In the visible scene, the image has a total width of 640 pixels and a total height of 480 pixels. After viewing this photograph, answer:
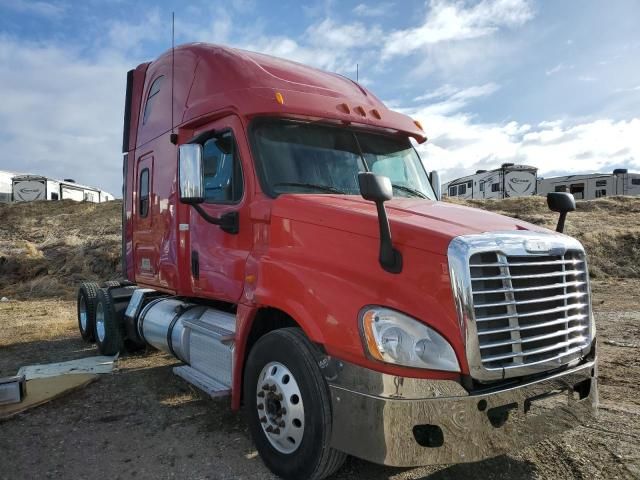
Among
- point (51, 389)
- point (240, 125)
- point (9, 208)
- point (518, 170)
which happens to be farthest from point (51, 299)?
point (518, 170)

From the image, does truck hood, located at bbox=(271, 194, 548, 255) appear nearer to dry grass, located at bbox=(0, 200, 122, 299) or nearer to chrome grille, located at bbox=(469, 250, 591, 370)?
chrome grille, located at bbox=(469, 250, 591, 370)

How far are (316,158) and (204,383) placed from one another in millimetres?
2068

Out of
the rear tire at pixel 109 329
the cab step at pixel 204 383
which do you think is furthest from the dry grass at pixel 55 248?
the cab step at pixel 204 383

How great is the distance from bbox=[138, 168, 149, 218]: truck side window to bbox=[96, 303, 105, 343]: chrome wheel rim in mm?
1733

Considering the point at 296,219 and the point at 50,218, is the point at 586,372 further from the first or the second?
the point at 50,218

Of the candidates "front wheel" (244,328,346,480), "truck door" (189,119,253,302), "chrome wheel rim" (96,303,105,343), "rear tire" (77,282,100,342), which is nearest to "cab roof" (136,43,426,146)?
"truck door" (189,119,253,302)

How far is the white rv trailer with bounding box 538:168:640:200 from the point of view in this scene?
1249 inches

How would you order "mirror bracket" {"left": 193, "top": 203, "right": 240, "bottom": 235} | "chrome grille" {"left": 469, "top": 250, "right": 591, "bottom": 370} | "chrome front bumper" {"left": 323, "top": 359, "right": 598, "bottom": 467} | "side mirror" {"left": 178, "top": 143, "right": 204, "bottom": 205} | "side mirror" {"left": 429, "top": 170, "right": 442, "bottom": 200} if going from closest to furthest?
1. "chrome front bumper" {"left": 323, "top": 359, "right": 598, "bottom": 467}
2. "chrome grille" {"left": 469, "top": 250, "right": 591, "bottom": 370}
3. "side mirror" {"left": 178, "top": 143, "right": 204, "bottom": 205}
4. "mirror bracket" {"left": 193, "top": 203, "right": 240, "bottom": 235}
5. "side mirror" {"left": 429, "top": 170, "right": 442, "bottom": 200}

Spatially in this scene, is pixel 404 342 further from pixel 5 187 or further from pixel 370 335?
pixel 5 187

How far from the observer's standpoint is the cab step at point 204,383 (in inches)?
159

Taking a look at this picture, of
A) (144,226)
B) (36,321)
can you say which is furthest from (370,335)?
(36,321)

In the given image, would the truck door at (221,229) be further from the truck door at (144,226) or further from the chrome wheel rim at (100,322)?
the chrome wheel rim at (100,322)

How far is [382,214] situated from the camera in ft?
9.76

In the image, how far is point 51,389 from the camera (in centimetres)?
539
